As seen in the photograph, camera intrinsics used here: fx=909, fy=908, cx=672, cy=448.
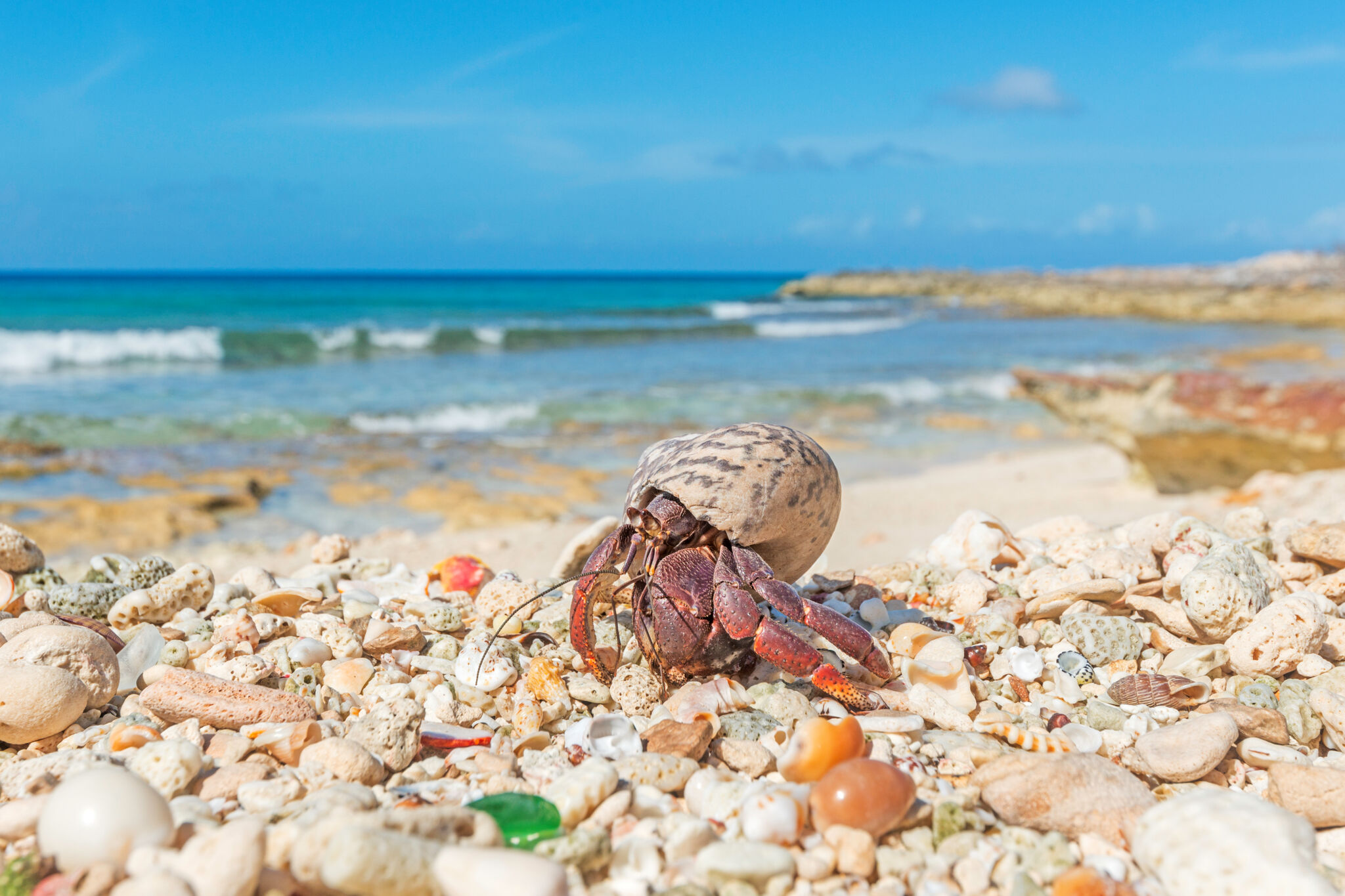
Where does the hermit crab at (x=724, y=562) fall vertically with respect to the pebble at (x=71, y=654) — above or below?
above

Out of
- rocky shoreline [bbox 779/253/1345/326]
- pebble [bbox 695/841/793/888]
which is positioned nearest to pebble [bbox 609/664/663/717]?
pebble [bbox 695/841/793/888]

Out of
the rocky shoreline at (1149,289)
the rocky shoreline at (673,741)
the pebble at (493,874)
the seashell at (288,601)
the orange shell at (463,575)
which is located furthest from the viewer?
the rocky shoreline at (1149,289)

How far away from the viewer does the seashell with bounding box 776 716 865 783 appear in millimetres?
2307

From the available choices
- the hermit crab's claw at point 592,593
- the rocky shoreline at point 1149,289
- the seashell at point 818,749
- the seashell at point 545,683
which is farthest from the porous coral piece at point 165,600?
the rocky shoreline at point 1149,289

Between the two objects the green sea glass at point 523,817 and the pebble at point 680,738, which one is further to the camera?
the pebble at point 680,738

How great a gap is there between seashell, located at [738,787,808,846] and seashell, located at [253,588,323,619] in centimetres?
216

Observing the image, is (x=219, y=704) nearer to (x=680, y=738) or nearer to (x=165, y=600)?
(x=165, y=600)

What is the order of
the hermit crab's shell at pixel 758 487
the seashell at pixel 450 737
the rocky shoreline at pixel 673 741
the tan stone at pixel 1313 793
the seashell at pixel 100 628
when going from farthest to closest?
the seashell at pixel 100 628
the hermit crab's shell at pixel 758 487
the seashell at pixel 450 737
the tan stone at pixel 1313 793
the rocky shoreline at pixel 673 741

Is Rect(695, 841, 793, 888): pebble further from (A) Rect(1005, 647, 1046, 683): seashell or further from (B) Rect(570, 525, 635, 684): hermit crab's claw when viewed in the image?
(A) Rect(1005, 647, 1046, 683): seashell

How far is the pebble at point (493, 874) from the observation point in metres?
1.78

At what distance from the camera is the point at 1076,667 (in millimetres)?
3057

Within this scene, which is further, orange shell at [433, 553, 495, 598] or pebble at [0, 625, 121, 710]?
orange shell at [433, 553, 495, 598]

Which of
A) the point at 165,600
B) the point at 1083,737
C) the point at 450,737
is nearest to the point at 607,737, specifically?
the point at 450,737

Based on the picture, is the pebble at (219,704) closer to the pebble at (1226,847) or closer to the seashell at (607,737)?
the seashell at (607,737)
